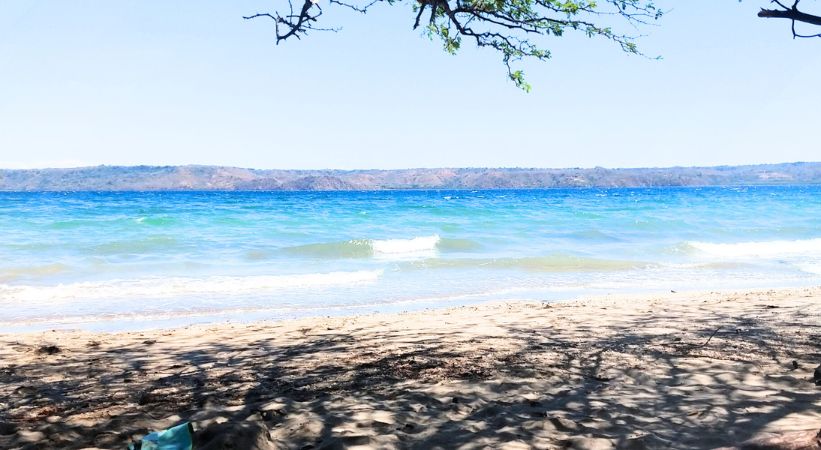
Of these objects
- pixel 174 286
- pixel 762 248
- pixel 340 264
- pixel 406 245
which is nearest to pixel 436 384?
pixel 174 286

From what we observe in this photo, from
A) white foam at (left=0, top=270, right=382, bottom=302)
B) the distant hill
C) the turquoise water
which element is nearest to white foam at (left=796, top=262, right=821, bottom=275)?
the turquoise water

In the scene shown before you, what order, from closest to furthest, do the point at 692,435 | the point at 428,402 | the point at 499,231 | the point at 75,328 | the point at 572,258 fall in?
the point at 692,435, the point at 428,402, the point at 75,328, the point at 572,258, the point at 499,231

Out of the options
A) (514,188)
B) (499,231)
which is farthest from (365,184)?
(499,231)

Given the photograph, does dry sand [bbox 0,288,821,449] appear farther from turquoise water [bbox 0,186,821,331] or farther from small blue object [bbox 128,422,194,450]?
turquoise water [bbox 0,186,821,331]

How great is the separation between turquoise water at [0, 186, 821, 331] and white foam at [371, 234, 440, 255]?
0.28ft

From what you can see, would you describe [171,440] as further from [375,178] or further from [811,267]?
[375,178]

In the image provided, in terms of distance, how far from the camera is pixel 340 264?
17.4 metres

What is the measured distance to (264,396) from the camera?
4477mm

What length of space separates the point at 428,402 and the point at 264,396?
3.45 ft

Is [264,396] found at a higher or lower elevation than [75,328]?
higher

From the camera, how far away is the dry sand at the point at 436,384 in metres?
3.62

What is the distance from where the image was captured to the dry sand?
362cm

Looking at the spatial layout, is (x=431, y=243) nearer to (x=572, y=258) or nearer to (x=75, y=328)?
(x=572, y=258)

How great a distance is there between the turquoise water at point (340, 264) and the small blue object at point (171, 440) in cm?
649
